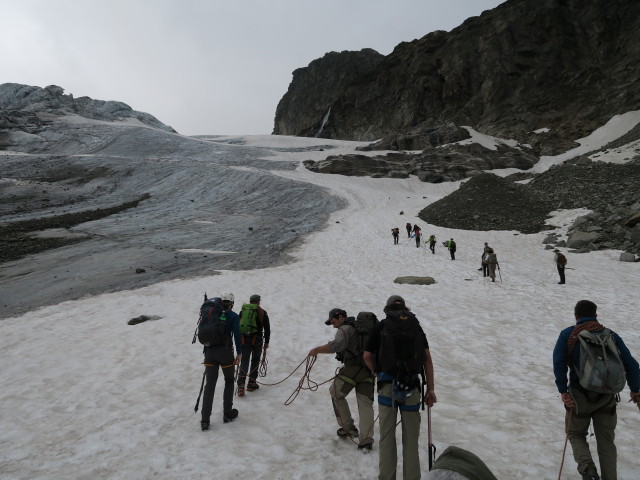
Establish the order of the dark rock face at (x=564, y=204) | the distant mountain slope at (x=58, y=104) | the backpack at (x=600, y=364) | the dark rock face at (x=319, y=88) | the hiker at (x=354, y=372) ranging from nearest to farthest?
the backpack at (x=600, y=364), the hiker at (x=354, y=372), the dark rock face at (x=564, y=204), the distant mountain slope at (x=58, y=104), the dark rock face at (x=319, y=88)

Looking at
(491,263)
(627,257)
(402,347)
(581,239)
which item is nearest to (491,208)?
(581,239)

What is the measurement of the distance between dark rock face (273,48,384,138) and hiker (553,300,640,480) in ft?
439

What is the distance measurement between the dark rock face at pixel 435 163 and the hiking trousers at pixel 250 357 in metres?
58.7

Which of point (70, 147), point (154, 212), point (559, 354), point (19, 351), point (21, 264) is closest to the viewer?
point (559, 354)

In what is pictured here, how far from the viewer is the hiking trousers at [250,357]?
782cm

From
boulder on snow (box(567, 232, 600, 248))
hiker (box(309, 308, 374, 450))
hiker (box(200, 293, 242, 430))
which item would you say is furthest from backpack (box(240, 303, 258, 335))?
boulder on snow (box(567, 232, 600, 248))

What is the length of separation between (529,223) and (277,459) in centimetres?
3219

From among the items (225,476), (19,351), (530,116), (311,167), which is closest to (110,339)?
(19,351)

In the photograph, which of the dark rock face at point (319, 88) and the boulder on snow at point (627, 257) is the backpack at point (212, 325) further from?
the dark rock face at point (319, 88)

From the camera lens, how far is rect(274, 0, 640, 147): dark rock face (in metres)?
78.1

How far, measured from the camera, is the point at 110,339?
11.8 metres

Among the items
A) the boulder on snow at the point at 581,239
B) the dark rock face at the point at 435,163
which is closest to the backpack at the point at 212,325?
the boulder on snow at the point at 581,239

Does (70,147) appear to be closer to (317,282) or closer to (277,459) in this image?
(317,282)

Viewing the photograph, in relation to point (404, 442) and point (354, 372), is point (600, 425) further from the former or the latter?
point (354, 372)
